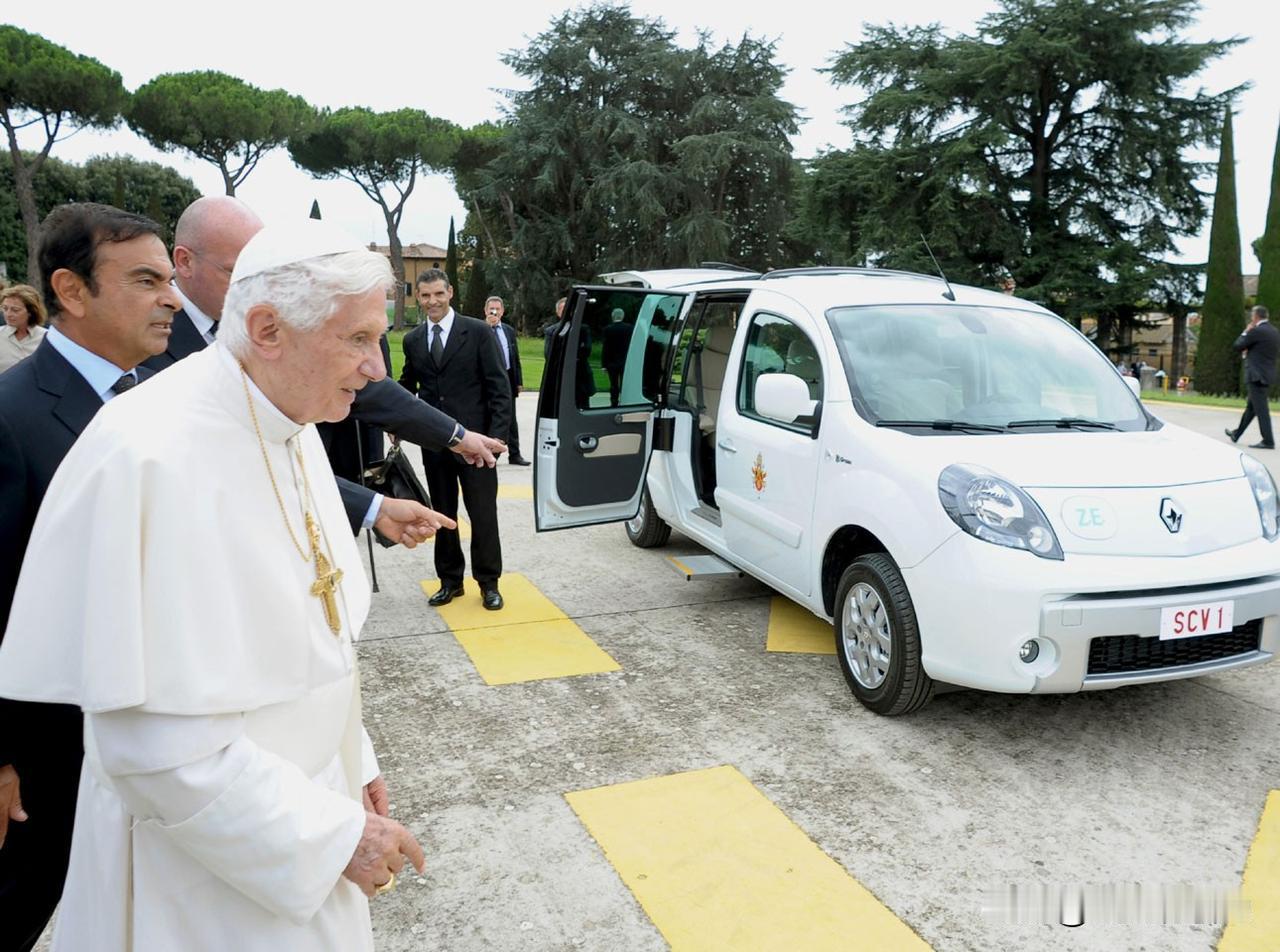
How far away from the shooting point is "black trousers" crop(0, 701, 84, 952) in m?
1.81

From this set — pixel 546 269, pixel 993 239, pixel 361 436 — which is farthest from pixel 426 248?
pixel 361 436

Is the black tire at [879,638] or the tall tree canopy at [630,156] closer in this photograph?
the black tire at [879,638]

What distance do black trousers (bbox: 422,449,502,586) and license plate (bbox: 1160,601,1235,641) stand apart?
134 inches

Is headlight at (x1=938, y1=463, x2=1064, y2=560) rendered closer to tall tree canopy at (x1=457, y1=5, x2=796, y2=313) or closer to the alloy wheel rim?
the alloy wheel rim

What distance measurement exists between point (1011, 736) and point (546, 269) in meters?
39.8

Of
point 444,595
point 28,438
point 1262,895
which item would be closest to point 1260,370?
point 444,595

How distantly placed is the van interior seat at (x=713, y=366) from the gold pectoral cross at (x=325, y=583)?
15.8ft

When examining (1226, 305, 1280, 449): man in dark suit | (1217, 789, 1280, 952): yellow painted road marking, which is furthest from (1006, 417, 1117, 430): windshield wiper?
(1226, 305, 1280, 449): man in dark suit

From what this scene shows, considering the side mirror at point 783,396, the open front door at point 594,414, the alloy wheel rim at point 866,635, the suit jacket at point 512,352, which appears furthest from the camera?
the suit jacket at point 512,352

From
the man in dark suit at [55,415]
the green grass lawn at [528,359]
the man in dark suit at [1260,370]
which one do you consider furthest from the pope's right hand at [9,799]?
the man in dark suit at [1260,370]

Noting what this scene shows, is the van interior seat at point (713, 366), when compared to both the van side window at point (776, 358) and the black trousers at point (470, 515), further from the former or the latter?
the black trousers at point (470, 515)

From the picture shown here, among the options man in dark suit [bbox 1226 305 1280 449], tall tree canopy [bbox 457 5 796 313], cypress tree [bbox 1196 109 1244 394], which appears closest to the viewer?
man in dark suit [bbox 1226 305 1280 449]

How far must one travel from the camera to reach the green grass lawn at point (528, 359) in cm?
2222

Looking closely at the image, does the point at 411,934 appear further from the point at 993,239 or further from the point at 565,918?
the point at 993,239
